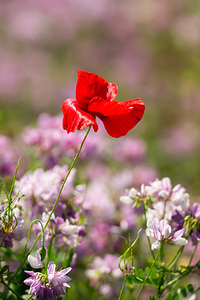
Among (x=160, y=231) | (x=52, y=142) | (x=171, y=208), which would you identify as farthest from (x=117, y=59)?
(x=160, y=231)

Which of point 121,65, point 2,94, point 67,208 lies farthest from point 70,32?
point 67,208

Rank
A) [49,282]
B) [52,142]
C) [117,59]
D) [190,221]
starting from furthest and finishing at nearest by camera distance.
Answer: [117,59] < [52,142] < [190,221] < [49,282]

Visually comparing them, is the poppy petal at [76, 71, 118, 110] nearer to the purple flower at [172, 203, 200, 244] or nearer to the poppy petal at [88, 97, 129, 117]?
the poppy petal at [88, 97, 129, 117]

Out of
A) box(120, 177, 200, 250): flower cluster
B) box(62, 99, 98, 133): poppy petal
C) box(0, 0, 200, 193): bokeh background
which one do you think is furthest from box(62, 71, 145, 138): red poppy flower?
box(0, 0, 200, 193): bokeh background

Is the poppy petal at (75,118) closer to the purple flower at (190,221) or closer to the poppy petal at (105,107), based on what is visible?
the poppy petal at (105,107)

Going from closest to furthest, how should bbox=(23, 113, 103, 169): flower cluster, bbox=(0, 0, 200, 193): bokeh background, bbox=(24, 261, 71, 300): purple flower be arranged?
bbox=(24, 261, 71, 300): purple flower, bbox=(23, 113, 103, 169): flower cluster, bbox=(0, 0, 200, 193): bokeh background

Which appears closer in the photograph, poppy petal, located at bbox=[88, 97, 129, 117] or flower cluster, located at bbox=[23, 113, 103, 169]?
poppy petal, located at bbox=[88, 97, 129, 117]

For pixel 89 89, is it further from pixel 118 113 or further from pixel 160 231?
pixel 160 231

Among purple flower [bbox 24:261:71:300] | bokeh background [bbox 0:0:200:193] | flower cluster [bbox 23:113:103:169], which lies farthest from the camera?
bokeh background [bbox 0:0:200:193]

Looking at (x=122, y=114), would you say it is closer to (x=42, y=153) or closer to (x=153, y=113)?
(x=42, y=153)
